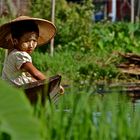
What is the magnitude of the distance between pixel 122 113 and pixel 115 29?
19.8 m

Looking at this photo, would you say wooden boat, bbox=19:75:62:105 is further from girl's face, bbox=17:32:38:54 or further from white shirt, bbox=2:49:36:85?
girl's face, bbox=17:32:38:54

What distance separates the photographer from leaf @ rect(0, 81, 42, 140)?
2.10 meters

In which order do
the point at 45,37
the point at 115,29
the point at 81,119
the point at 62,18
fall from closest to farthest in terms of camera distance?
1. the point at 81,119
2. the point at 45,37
3. the point at 62,18
4. the point at 115,29

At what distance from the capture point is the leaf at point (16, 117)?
2098mm

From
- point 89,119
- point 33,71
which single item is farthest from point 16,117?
point 33,71

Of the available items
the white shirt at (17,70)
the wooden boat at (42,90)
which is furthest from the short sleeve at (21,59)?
the wooden boat at (42,90)

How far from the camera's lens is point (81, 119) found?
280cm

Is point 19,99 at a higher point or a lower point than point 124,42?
higher

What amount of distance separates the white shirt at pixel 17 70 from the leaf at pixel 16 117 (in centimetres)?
325

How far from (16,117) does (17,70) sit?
3464 millimetres

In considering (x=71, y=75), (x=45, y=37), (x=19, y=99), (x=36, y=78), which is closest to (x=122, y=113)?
(x=19, y=99)

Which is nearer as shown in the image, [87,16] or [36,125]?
[36,125]

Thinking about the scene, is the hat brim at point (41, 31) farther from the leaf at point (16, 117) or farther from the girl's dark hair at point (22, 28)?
the leaf at point (16, 117)

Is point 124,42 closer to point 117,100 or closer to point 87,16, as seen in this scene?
point 87,16
